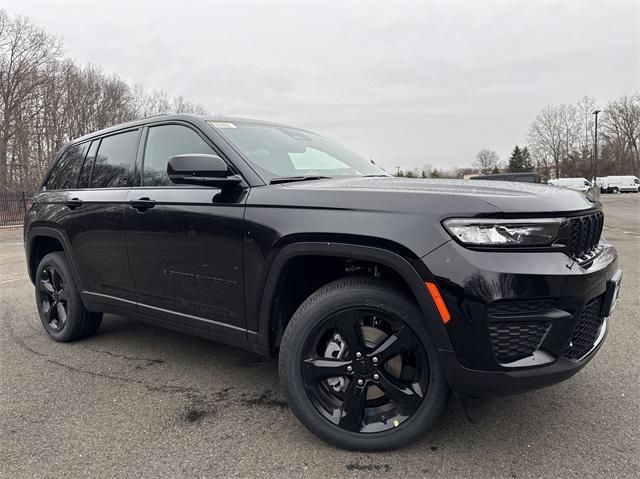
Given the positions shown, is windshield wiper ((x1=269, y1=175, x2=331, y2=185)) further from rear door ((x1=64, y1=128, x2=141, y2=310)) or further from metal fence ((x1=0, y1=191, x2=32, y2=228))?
metal fence ((x1=0, y1=191, x2=32, y2=228))

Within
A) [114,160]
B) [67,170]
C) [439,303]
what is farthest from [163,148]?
[439,303]

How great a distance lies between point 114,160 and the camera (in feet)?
12.0

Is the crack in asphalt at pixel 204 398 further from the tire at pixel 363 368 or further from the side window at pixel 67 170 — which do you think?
the side window at pixel 67 170

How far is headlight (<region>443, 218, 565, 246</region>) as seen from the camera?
77.7 inches

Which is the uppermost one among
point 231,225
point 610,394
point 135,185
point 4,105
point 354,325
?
point 4,105

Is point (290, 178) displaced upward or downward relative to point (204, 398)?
upward

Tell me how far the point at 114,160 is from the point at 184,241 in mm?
1267

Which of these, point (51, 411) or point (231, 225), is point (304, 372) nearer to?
point (231, 225)

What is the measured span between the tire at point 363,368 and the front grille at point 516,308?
0.29 m

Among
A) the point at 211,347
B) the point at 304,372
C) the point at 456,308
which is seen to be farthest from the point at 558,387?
the point at 211,347

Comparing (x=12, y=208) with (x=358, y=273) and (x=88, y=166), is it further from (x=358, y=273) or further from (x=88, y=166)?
(x=358, y=273)

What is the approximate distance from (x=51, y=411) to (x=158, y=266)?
1045mm

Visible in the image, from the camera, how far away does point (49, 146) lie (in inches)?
1331

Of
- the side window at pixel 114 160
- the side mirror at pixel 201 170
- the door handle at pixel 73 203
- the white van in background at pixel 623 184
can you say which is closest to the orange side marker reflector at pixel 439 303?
the side mirror at pixel 201 170
